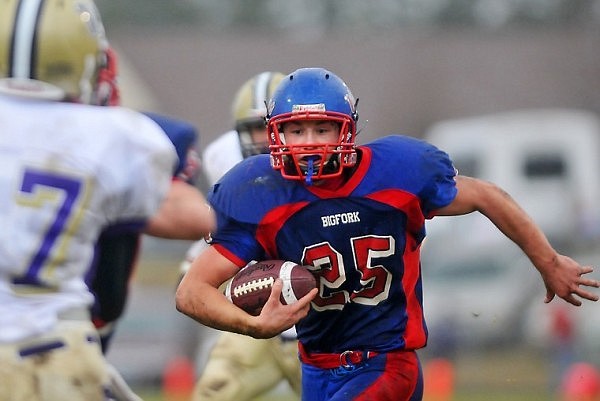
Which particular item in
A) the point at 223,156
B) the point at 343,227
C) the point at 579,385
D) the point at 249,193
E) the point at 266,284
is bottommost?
the point at 579,385

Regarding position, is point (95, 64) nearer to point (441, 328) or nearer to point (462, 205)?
point (462, 205)

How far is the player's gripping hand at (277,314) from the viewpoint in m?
4.49

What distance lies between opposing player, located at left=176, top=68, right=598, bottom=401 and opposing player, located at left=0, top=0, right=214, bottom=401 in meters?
1.03

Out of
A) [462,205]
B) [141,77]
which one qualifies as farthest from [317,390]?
[141,77]

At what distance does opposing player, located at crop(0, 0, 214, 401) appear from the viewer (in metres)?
3.60

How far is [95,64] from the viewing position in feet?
12.5

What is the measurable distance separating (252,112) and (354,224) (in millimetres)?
1922

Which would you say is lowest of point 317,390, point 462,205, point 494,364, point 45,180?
point 494,364

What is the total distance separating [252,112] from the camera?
671 cm

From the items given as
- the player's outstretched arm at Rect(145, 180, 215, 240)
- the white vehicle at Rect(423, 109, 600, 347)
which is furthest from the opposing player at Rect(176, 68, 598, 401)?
the white vehicle at Rect(423, 109, 600, 347)

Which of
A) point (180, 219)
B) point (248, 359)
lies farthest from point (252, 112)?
point (180, 219)

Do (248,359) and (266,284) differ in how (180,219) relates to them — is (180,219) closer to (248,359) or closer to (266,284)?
(266,284)

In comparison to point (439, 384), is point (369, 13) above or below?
below

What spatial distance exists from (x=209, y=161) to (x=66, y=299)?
3252mm
